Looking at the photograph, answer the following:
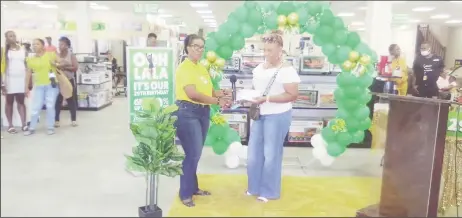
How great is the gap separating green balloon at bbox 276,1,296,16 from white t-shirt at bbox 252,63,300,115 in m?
0.34

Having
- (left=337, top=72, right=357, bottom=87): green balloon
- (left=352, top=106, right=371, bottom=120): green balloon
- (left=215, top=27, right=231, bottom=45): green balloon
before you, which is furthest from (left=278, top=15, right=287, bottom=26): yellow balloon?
(left=352, top=106, right=371, bottom=120): green balloon

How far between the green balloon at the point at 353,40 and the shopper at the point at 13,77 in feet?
6.00

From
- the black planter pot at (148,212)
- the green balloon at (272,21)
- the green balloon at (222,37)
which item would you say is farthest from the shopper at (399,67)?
the black planter pot at (148,212)

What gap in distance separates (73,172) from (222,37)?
1.23 metres

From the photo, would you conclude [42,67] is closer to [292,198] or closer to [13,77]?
[13,77]

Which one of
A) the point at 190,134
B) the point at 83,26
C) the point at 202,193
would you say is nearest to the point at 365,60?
the point at 190,134

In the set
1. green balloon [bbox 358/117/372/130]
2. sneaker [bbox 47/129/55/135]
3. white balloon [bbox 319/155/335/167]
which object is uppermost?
sneaker [bbox 47/129/55/135]

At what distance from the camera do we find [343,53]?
297 cm

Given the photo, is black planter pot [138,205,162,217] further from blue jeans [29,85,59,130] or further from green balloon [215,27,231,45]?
green balloon [215,27,231,45]

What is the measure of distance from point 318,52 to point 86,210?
9.83 feet

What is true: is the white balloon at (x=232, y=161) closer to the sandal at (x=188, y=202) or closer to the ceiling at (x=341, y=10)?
the sandal at (x=188, y=202)

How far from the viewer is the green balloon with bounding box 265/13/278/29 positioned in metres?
2.72

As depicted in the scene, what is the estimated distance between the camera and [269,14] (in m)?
2.73

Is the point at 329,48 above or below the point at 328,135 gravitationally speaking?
above
